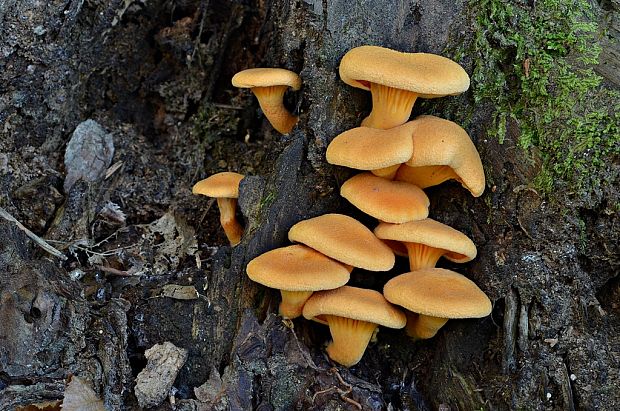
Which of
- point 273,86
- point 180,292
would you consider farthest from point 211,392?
point 273,86

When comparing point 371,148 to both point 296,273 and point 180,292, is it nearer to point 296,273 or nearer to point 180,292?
point 296,273

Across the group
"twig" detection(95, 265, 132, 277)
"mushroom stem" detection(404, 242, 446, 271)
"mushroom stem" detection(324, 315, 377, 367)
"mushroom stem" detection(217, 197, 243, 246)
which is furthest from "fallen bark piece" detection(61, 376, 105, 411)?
"mushroom stem" detection(404, 242, 446, 271)

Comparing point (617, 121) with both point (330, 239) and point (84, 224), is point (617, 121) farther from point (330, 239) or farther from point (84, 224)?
point (84, 224)

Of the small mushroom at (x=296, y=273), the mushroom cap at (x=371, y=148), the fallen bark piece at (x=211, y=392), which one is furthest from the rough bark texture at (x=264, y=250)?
the mushroom cap at (x=371, y=148)

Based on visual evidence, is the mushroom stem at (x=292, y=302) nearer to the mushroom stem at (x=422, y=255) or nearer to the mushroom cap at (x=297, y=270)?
the mushroom cap at (x=297, y=270)

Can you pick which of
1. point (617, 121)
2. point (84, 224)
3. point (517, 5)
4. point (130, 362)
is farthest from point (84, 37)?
point (617, 121)
